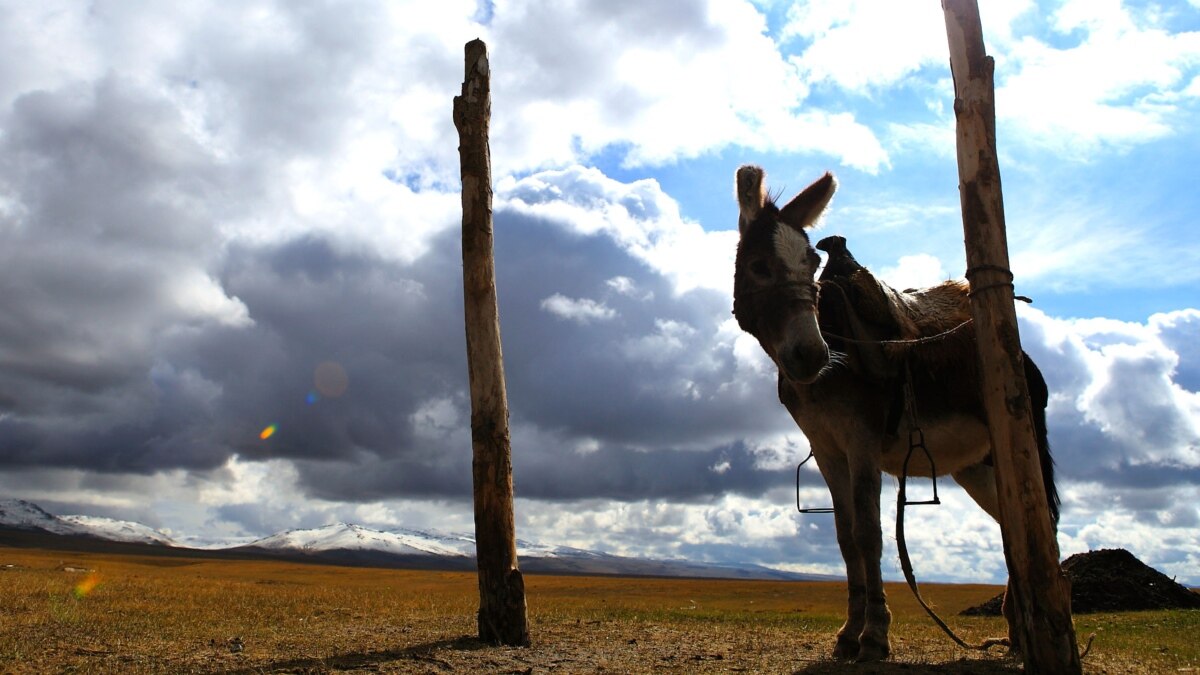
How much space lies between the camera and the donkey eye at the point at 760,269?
843 cm

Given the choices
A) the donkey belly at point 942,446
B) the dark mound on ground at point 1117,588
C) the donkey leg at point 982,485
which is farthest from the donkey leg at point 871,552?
the dark mound on ground at point 1117,588

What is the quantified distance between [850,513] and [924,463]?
1013mm

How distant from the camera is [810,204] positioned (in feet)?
29.7

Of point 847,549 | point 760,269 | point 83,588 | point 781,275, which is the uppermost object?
point 760,269

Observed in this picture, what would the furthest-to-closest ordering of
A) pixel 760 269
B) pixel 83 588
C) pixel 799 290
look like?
1. pixel 83 588
2. pixel 760 269
3. pixel 799 290

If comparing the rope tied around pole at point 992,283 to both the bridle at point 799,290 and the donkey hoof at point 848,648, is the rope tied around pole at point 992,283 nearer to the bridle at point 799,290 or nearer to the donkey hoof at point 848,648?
the bridle at point 799,290

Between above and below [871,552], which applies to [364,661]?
below

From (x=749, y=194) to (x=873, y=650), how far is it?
4892mm

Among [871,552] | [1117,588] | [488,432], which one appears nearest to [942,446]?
[871,552]

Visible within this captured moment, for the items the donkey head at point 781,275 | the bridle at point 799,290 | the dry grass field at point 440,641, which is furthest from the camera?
the dry grass field at point 440,641

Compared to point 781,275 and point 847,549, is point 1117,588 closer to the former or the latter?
point 847,549

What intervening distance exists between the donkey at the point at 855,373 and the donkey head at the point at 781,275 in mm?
12

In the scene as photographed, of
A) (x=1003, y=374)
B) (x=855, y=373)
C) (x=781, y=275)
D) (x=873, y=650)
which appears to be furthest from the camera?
(x=855, y=373)

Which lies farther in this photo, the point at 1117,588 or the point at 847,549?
the point at 1117,588
